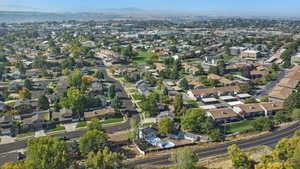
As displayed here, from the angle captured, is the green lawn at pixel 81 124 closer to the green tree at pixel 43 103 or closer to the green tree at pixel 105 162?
the green tree at pixel 43 103

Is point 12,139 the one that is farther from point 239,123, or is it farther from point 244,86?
point 244,86

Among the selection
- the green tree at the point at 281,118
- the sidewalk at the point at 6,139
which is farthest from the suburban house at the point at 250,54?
the sidewalk at the point at 6,139

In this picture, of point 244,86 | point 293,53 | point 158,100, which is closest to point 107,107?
point 158,100

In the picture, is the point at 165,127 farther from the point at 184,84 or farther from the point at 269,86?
the point at 269,86

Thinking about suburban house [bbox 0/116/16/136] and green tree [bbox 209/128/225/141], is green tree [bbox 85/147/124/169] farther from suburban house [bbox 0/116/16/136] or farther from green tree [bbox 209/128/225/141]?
suburban house [bbox 0/116/16/136]

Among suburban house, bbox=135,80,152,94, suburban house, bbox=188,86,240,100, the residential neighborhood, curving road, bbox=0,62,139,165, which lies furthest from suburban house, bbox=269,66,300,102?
curving road, bbox=0,62,139,165
